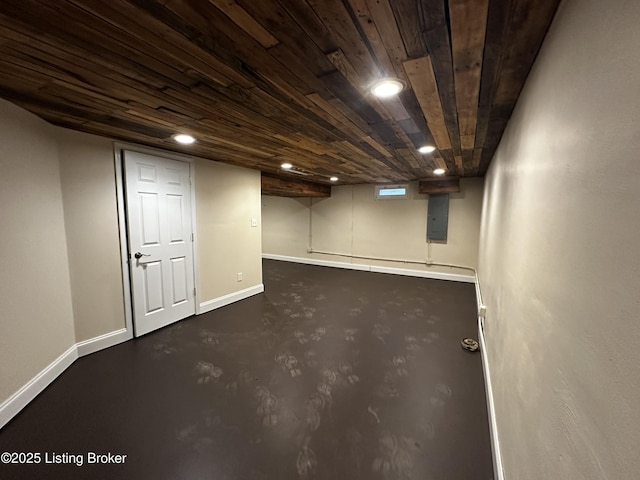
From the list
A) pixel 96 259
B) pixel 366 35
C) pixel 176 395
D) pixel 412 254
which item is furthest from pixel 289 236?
pixel 366 35

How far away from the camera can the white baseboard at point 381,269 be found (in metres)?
5.41

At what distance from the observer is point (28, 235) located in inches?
78.8

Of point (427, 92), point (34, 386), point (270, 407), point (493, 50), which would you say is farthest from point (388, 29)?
point (34, 386)

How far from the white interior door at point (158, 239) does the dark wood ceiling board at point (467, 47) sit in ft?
9.88

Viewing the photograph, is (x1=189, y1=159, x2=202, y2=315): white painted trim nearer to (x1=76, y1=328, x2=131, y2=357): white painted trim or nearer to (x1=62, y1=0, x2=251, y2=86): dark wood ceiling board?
(x1=76, y1=328, x2=131, y2=357): white painted trim

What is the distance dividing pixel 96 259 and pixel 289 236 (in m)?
4.94

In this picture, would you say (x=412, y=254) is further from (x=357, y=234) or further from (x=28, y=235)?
(x=28, y=235)

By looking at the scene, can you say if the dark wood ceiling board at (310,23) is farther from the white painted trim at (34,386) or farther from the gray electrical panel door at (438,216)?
the gray electrical panel door at (438,216)

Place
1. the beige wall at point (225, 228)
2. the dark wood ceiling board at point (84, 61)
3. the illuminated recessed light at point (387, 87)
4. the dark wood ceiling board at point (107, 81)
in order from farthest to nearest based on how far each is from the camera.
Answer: the beige wall at point (225, 228), the illuminated recessed light at point (387, 87), the dark wood ceiling board at point (107, 81), the dark wood ceiling board at point (84, 61)

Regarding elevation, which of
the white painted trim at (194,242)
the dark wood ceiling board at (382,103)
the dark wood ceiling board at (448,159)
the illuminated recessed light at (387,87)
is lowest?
the white painted trim at (194,242)

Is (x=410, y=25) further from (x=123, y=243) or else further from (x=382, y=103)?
(x=123, y=243)

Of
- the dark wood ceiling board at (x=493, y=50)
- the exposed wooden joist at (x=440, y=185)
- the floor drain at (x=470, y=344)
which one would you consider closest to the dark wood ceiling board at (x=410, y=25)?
the dark wood ceiling board at (x=493, y=50)

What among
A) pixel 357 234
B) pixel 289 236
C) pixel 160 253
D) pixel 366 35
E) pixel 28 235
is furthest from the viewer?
pixel 289 236

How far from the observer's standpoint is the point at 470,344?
110 inches
